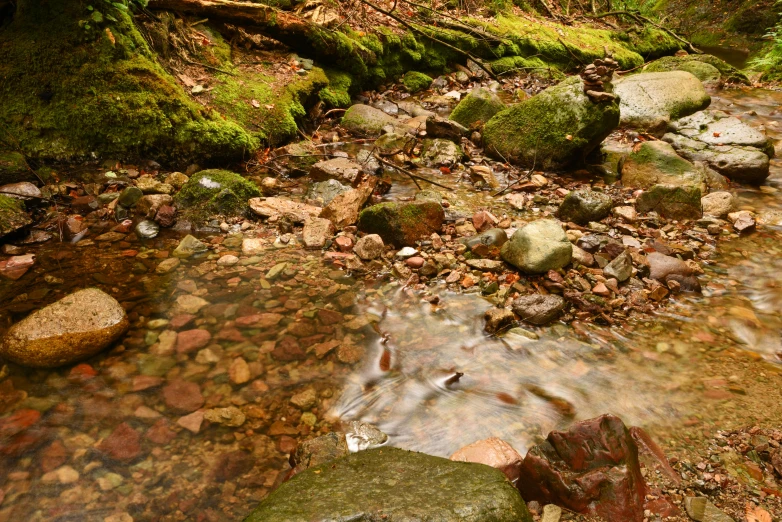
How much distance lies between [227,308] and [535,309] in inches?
90.2

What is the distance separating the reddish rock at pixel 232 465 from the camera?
220cm

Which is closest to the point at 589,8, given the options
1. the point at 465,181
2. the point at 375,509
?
the point at 465,181

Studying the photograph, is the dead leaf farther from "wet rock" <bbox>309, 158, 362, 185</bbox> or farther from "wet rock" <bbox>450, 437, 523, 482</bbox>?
"wet rock" <bbox>309, 158, 362, 185</bbox>

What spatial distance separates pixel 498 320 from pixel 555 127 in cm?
349

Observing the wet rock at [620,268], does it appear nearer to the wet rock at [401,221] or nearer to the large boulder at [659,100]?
the wet rock at [401,221]

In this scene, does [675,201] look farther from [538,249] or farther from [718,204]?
[538,249]

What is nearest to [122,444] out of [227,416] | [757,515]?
[227,416]

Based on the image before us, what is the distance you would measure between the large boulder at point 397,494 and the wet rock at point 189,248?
2.65 metres

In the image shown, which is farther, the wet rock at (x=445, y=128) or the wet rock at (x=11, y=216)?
the wet rock at (x=445, y=128)

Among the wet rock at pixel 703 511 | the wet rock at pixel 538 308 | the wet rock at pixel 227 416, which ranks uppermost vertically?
the wet rock at pixel 703 511

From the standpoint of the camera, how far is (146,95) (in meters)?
4.73

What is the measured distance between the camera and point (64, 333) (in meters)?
2.65

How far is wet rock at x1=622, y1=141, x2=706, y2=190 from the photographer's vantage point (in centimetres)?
522

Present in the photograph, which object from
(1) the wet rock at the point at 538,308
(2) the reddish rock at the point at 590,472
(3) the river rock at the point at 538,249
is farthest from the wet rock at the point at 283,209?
(2) the reddish rock at the point at 590,472
